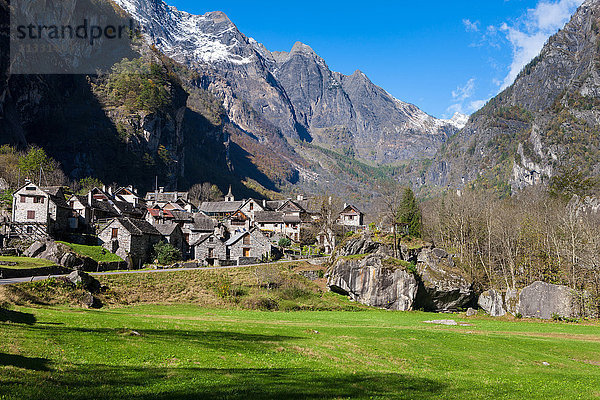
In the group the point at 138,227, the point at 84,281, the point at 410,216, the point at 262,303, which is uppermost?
the point at 410,216

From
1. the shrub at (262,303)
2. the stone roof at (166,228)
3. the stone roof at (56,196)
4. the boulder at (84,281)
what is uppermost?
the stone roof at (56,196)

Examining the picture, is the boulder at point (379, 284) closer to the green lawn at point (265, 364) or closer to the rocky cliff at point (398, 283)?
the rocky cliff at point (398, 283)

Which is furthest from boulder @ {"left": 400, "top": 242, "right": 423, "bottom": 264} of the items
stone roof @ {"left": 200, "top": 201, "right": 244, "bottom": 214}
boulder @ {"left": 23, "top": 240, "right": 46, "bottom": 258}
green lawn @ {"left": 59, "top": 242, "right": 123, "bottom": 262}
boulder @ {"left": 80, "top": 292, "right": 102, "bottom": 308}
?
stone roof @ {"left": 200, "top": 201, "right": 244, "bottom": 214}

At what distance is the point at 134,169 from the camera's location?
495ft

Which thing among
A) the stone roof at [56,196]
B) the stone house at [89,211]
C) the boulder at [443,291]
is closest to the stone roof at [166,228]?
the stone house at [89,211]

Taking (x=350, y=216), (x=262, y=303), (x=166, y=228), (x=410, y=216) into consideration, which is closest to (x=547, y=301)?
(x=262, y=303)

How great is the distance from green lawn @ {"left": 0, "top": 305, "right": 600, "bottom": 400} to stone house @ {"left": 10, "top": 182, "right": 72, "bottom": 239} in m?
43.4

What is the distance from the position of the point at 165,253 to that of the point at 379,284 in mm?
37815

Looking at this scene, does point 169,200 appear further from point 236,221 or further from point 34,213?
point 34,213

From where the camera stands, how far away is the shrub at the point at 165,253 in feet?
235

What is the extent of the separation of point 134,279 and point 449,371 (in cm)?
4178

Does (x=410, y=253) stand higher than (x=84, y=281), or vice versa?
(x=410, y=253)

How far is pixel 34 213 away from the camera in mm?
66750

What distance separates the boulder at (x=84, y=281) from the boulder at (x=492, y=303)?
51537mm
